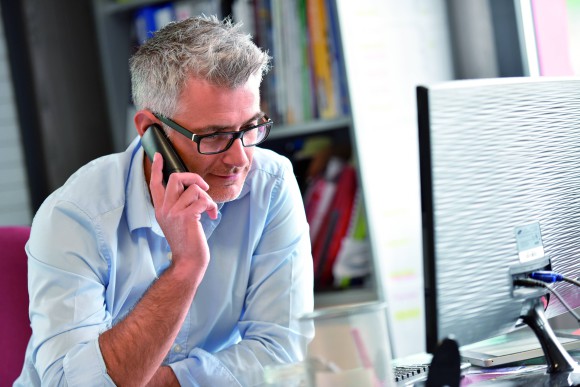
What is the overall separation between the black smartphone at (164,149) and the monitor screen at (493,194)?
2.10 ft

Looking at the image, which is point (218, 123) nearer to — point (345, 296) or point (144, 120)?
point (144, 120)

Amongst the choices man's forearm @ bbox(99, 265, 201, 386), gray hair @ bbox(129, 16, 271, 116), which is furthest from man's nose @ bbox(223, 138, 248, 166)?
man's forearm @ bbox(99, 265, 201, 386)

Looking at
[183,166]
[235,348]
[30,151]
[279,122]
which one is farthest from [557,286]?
[30,151]

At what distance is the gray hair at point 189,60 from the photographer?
1541mm

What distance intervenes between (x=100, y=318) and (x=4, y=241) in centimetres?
29

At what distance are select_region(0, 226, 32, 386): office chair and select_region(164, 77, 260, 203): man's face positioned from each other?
0.39 m

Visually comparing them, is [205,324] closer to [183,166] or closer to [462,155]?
[183,166]

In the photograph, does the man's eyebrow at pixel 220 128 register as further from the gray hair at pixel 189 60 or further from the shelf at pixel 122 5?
the shelf at pixel 122 5

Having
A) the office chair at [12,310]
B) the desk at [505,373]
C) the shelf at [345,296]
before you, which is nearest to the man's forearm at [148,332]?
the office chair at [12,310]

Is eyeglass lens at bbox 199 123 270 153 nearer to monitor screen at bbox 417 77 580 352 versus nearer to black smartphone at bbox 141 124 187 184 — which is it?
black smartphone at bbox 141 124 187 184

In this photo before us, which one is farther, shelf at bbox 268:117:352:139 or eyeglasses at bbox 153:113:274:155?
shelf at bbox 268:117:352:139

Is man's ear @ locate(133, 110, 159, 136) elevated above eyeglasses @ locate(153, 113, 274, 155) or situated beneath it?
elevated above

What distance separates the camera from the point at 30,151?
9.55 feet

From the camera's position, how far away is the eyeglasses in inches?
59.4
